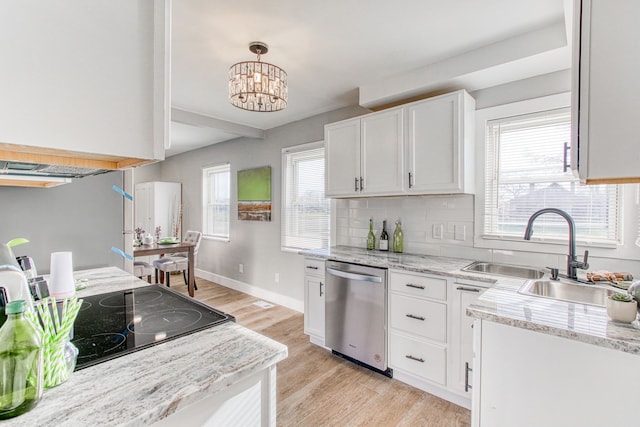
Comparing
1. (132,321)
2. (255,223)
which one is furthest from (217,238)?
→ (132,321)

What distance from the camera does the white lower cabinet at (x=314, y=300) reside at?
9.39 feet

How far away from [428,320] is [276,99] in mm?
1931

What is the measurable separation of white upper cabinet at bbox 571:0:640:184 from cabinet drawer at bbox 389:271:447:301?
1390mm

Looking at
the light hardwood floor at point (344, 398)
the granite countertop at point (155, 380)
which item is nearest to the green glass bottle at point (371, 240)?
the light hardwood floor at point (344, 398)

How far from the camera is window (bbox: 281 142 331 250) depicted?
3.69 metres

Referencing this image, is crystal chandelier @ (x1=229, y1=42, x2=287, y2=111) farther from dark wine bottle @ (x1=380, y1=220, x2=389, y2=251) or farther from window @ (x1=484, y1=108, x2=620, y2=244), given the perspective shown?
window @ (x1=484, y1=108, x2=620, y2=244)

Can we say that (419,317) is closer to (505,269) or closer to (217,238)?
(505,269)

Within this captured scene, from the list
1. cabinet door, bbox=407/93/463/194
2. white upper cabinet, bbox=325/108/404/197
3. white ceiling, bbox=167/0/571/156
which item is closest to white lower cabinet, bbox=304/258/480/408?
cabinet door, bbox=407/93/463/194

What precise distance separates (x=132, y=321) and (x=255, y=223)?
3.40 meters

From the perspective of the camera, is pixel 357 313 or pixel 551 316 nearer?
pixel 551 316

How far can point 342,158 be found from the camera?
9.77ft

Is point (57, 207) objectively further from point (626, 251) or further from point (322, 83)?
point (626, 251)

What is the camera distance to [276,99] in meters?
2.21

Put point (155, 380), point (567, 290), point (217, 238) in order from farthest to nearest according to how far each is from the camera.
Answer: point (217, 238), point (567, 290), point (155, 380)
